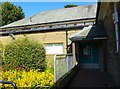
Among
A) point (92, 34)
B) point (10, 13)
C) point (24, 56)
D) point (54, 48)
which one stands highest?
point (10, 13)

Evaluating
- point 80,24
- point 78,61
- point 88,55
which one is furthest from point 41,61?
point 80,24

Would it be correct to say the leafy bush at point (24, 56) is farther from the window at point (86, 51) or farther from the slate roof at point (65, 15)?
the slate roof at point (65, 15)

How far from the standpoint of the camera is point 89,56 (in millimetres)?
17984

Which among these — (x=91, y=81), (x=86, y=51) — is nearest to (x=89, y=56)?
(x=86, y=51)

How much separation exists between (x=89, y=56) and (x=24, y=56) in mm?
5516

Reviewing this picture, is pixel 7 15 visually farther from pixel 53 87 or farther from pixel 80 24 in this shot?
pixel 53 87

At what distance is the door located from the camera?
57.9 feet

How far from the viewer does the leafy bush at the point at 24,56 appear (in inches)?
629

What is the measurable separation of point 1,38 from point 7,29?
2.42 metres

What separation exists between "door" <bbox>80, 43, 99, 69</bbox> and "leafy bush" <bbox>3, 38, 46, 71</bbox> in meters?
3.46

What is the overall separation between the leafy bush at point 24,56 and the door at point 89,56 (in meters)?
3.46

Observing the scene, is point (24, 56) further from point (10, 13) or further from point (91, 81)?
point (10, 13)

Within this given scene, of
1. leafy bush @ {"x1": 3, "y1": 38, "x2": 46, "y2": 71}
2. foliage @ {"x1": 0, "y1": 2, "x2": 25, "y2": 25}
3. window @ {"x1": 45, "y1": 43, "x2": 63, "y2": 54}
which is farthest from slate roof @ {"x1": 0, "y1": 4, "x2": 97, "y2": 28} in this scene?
foliage @ {"x1": 0, "y1": 2, "x2": 25, "y2": 25}

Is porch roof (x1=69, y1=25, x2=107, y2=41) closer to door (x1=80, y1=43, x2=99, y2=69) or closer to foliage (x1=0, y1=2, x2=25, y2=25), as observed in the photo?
door (x1=80, y1=43, x2=99, y2=69)
